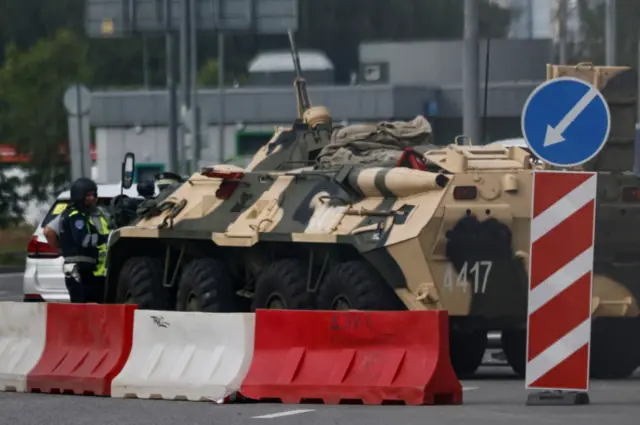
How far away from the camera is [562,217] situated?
14.2 m

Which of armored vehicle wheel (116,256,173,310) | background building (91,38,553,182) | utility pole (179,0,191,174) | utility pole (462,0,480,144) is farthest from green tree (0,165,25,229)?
armored vehicle wheel (116,256,173,310)

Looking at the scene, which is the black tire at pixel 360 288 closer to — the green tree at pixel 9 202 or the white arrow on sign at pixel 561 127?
the white arrow on sign at pixel 561 127

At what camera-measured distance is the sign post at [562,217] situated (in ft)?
46.4

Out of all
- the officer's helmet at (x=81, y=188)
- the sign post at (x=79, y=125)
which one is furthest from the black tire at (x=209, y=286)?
the sign post at (x=79, y=125)

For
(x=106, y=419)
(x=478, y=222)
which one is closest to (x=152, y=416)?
(x=106, y=419)

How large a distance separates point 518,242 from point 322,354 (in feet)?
8.72

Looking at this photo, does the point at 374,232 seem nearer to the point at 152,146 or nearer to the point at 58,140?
the point at 58,140

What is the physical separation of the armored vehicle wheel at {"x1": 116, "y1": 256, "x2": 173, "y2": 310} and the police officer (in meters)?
0.37

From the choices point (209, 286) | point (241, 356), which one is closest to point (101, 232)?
point (209, 286)

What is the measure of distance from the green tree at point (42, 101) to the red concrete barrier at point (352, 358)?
117 feet

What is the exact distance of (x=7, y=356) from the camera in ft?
55.3

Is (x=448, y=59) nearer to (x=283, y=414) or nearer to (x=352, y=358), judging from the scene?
(x=352, y=358)

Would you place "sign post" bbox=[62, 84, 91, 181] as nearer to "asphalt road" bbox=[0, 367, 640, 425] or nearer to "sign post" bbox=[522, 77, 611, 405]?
"asphalt road" bbox=[0, 367, 640, 425]

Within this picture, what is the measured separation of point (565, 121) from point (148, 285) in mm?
6591
